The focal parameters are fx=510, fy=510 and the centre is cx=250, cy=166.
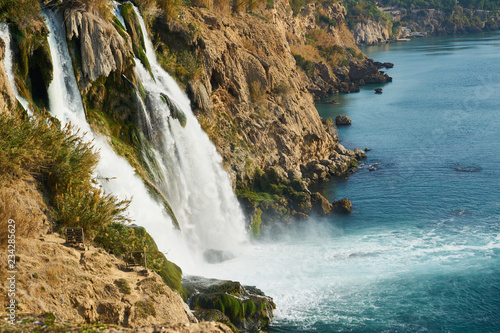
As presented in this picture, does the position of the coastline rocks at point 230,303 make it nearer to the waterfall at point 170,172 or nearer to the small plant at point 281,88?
the waterfall at point 170,172

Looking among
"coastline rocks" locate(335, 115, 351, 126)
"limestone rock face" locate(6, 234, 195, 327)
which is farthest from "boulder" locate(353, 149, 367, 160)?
"limestone rock face" locate(6, 234, 195, 327)

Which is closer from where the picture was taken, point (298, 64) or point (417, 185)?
point (417, 185)

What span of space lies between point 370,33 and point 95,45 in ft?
499

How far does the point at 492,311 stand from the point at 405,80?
69.5m

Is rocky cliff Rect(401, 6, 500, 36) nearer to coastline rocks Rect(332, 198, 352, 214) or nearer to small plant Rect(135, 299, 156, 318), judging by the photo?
coastline rocks Rect(332, 198, 352, 214)

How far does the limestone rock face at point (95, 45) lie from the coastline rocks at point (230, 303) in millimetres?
9950

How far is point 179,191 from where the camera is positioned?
2522 centimetres

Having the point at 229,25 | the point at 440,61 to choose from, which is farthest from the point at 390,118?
the point at 440,61

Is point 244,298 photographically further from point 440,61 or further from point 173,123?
point 440,61

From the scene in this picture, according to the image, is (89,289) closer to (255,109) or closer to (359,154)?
(255,109)

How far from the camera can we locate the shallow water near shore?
776 inches

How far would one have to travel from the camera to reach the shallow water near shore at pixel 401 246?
1970 centimetres

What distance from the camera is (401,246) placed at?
26203mm

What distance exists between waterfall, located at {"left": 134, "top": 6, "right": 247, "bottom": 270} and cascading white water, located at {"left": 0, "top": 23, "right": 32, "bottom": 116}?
262 inches
